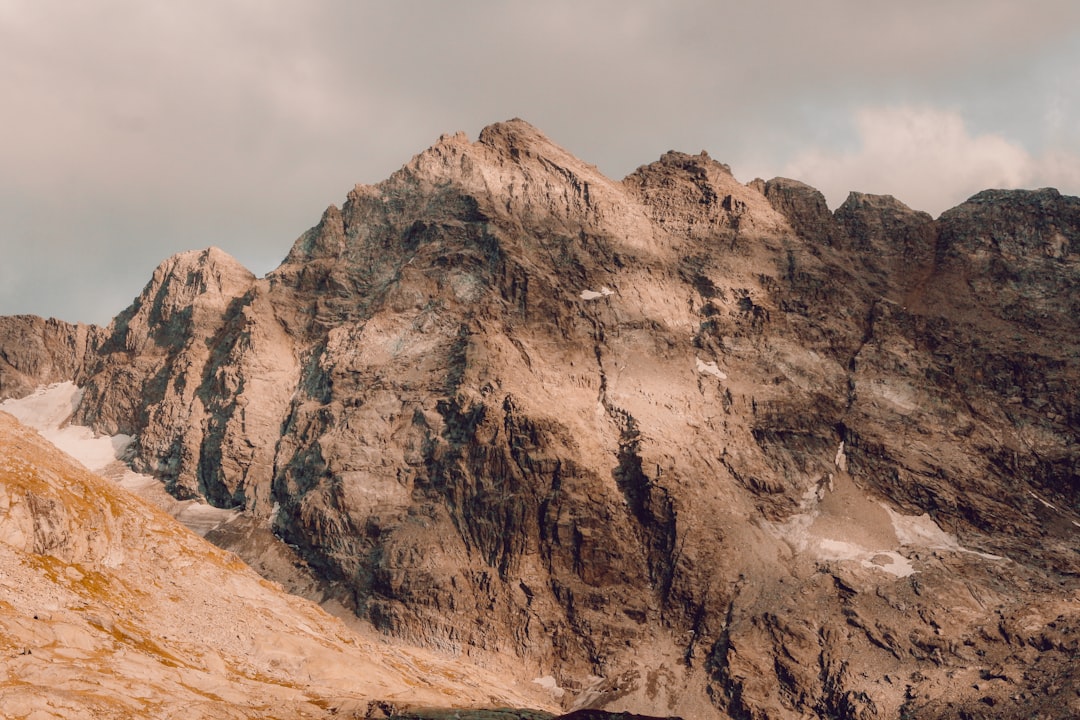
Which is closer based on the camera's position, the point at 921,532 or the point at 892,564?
the point at 892,564

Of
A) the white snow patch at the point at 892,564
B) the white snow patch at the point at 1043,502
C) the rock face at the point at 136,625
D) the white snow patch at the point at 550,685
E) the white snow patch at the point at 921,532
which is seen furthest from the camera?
the white snow patch at the point at 1043,502

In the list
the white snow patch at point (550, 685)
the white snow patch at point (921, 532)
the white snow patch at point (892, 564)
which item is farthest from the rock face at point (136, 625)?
the white snow patch at point (921, 532)

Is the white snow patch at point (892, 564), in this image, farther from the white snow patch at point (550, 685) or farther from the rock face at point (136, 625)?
the rock face at point (136, 625)

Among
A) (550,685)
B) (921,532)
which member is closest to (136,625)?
(550,685)

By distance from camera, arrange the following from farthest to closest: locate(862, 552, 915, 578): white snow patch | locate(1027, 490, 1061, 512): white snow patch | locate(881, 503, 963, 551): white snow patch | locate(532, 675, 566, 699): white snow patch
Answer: locate(1027, 490, 1061, 512): white snow patch → locate(881, 503, 963, 551): white snow patch → locate(862, 552, 915, 578): white snow patch → locate(532, 675, 566, 699): white snow patch

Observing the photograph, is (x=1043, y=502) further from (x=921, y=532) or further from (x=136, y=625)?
(x=136, y=625)

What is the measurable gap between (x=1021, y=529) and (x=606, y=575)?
256 feet

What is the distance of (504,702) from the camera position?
444 feet

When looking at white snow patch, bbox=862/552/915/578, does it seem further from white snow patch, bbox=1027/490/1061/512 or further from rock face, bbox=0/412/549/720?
rock face, bbox=0/412/549/720

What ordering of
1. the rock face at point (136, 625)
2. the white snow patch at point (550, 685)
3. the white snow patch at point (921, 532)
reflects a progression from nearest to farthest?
the rock face at point (136, 625) → the white snow patch at point (550, 685) → the white snow patch at point (921, 532)

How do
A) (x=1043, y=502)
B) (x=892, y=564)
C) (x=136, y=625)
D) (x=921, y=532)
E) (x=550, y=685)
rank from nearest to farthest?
(x=136, y=625) < (x=550, y=685) < (x=892, y=564) < (x=921, y=532) < (x=1043, y=502)

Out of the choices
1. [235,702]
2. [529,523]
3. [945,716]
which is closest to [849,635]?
[945,716]

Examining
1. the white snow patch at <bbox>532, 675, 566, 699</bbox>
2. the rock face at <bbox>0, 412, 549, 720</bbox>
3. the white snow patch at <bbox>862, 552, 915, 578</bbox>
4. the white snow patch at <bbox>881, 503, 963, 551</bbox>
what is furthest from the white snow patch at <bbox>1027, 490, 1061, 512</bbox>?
the rock face at <bbox>0, 412, 549, 720</bbox>

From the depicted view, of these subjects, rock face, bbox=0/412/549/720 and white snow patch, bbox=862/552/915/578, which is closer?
rock face, bbox=0/412/549/720
